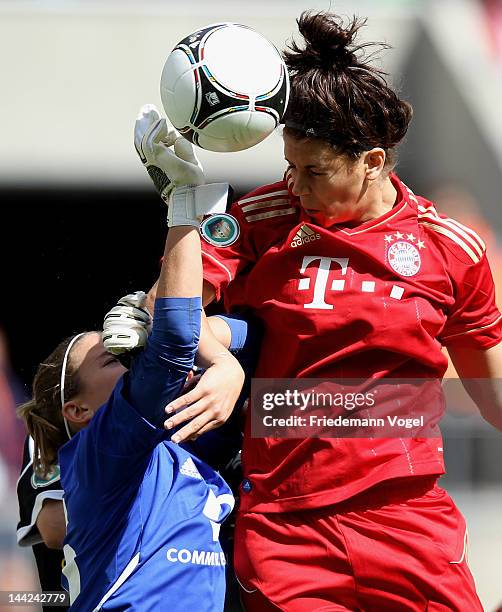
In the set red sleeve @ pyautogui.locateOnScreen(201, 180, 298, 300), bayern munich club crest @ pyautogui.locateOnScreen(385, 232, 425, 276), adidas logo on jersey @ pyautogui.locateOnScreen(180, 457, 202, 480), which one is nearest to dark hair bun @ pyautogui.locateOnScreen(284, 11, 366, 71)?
red sleeve @ pyautogui.locateOnScreen(201, 180, 298, 300)

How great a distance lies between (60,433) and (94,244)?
4011 mm

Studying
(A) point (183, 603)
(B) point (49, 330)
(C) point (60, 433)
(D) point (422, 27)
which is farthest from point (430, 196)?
(A) point (183, 603)

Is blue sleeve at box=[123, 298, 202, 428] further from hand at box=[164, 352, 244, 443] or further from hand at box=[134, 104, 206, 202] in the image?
hand at box=[134, 104, 206, 202]

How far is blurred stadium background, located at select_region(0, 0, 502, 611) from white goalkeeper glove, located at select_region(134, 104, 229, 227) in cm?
471

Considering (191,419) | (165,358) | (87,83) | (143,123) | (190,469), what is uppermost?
(143,123)

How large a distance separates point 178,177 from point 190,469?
2.24 feet

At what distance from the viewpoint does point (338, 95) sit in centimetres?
222

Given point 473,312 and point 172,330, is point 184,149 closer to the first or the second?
point 172,330

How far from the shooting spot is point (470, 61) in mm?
9703

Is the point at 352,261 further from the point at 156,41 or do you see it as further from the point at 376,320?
the point at 156,41

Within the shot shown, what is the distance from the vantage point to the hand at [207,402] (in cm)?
208

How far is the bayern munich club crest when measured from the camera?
2283 mm

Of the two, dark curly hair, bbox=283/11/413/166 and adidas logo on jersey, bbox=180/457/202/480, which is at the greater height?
dark curly hair, bbox=283/11/413/166

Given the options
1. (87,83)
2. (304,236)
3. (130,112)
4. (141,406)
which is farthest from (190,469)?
(87,83)
